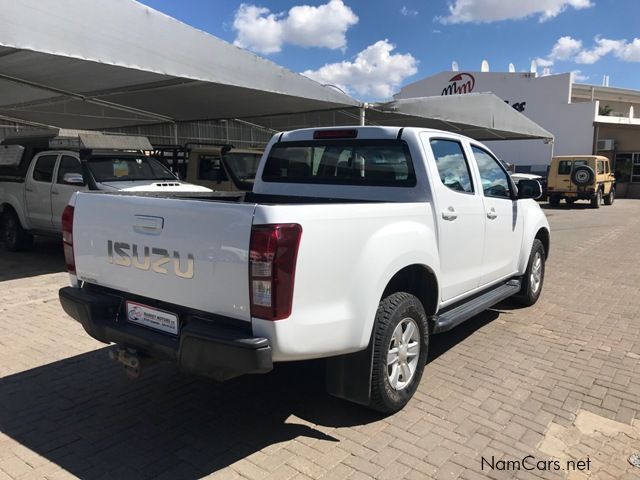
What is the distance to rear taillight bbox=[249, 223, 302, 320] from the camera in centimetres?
248

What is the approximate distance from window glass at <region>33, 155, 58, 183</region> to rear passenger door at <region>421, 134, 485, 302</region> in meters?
7.25

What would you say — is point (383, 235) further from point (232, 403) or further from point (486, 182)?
point (486, 182)

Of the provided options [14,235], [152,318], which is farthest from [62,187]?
[152,318]

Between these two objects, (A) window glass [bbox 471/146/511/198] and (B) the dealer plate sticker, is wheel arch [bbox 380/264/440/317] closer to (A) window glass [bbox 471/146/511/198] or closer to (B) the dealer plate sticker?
(A) window glass [bbox 471/146/511/198]

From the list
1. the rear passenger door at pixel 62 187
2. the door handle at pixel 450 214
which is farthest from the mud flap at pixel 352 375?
the rear passenger door at pixel 62 187

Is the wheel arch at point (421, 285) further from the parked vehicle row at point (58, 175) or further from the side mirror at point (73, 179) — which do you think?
the side mirror at point (73, 179)

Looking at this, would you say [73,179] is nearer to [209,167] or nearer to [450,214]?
[209,167]

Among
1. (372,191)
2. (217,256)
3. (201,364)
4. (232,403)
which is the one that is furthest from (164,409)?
(372,191)

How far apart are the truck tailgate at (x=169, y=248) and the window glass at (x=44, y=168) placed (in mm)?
6294

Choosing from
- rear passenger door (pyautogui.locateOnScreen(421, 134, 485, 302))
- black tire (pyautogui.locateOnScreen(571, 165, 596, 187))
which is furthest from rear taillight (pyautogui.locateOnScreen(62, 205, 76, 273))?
black tire (pyautogui.locateOnScreen(571, 165, 596, 187))

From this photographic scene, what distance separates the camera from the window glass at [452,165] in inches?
158

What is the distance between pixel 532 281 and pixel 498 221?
1.57m

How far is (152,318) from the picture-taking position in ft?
9.98

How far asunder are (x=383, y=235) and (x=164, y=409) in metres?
1.94
